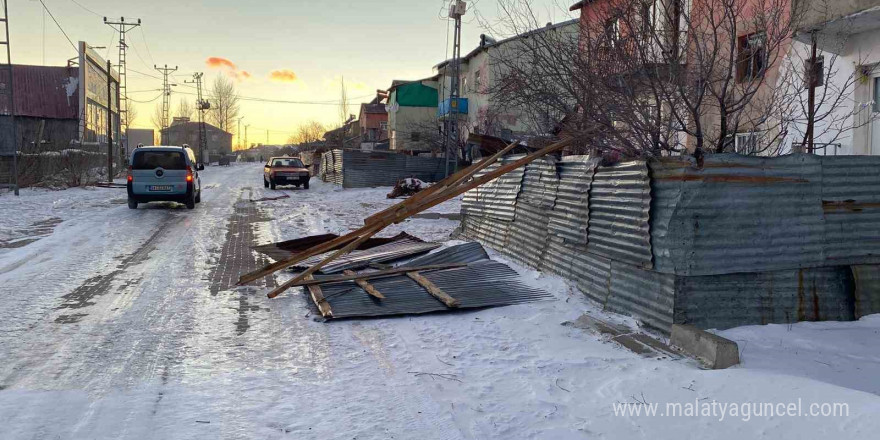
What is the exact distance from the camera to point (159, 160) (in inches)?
712

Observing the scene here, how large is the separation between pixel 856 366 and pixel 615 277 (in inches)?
86.6

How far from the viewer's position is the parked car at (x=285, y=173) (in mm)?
29938

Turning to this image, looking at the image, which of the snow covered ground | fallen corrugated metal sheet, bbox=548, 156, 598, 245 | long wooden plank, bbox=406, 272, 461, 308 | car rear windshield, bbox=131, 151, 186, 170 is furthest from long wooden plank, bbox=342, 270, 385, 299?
car rear windshield, bbox=131, 151, 186, 170

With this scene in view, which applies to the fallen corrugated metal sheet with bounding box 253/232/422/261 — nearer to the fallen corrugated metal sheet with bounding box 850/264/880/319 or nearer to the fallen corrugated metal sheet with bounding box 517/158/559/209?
the fallen corrugated metal sheet with bounding box 517/158/559/209

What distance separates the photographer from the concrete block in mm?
4699

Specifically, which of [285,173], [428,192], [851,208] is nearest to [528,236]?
[428,192]

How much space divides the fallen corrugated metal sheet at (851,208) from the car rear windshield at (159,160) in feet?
54.6

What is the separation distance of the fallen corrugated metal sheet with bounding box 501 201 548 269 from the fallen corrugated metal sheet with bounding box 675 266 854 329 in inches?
104

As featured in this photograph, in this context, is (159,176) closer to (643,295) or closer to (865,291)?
(643,295)

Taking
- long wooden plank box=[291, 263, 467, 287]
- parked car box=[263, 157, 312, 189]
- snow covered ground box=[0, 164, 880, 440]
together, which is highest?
parked car box=[263, 157, 312, 189]

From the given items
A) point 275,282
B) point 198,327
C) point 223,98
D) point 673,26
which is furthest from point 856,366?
point 223,98

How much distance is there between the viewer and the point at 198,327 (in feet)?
19.9

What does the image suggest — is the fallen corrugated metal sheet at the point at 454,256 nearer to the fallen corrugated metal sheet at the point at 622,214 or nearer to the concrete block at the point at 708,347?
the fallen corrugated metal sheet at the point at 622,214

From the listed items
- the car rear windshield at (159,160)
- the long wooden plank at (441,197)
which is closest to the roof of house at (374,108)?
the car rear windshield at (159,160)
